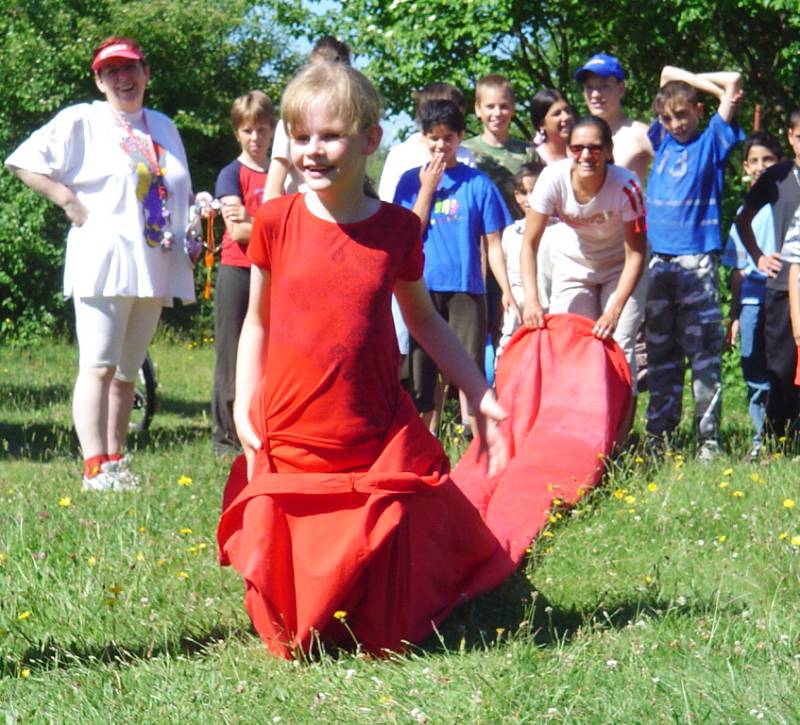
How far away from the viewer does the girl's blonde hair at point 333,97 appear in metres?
4.53

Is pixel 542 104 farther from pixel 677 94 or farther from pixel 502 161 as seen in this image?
pixel 677 94

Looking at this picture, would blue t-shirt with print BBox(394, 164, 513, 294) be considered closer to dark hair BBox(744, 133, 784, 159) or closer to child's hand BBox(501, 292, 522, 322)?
child's hand BBox(501, 292, 522, 322)

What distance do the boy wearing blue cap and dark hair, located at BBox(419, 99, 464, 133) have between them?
981 mm

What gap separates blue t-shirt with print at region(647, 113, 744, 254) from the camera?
26.8ft

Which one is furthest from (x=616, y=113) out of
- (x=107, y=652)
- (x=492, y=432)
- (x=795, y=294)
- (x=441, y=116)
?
(x=107, y=652)

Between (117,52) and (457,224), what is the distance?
214cm

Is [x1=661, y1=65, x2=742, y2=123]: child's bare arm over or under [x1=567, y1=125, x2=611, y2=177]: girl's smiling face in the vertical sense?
over

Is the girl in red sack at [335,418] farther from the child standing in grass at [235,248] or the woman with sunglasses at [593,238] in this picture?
the child standing in grass at [235,248]

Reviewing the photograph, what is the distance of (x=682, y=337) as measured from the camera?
824cm

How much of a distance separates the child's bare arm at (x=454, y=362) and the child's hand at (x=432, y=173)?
3.15 metres

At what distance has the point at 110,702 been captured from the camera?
411 centimetres

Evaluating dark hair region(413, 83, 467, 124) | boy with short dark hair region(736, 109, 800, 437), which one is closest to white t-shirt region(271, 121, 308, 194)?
dark hair region(413, 83, 467, 124)

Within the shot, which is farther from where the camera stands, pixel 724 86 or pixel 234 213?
pixel 724 86

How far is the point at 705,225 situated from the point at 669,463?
167 centimetres
